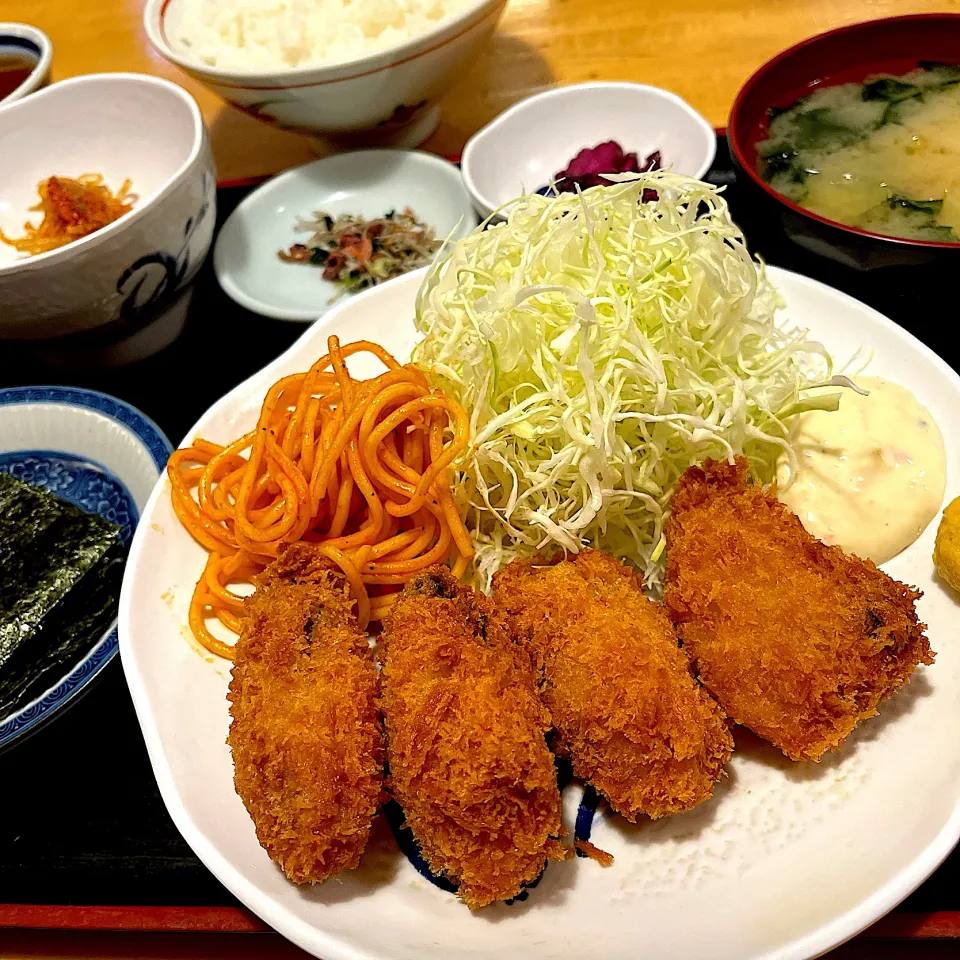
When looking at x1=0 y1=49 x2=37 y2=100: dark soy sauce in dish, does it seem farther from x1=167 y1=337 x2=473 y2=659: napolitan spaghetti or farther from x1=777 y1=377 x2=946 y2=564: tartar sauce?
x1=777 y1=377 x2=946 y2=564: tartar sauce

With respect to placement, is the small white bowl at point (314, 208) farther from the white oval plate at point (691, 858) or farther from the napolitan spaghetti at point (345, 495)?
the white oval plate at point (691, 858)

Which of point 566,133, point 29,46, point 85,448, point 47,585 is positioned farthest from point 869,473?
point 29,46

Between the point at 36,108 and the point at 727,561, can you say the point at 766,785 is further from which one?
the point at 36,108

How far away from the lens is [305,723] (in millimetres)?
1547

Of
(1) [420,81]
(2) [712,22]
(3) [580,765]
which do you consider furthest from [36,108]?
(3) [580,765]

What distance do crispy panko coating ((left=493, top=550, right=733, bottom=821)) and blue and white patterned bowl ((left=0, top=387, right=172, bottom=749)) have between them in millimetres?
1200

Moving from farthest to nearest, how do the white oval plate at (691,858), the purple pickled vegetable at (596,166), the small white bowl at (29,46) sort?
the small white bowl at (29,46)
the purple pickled vegetable at (596,166)
the white oval plate at (691,858)

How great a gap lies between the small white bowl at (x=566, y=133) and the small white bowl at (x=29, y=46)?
1.96 meters

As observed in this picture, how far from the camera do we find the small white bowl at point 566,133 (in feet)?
9.87

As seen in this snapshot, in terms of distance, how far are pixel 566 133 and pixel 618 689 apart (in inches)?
98.7

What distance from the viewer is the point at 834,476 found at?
1941mm

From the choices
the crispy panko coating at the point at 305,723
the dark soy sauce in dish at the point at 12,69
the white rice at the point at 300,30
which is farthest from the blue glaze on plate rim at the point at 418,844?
the dark soy sauce in dish at the point at 12,69

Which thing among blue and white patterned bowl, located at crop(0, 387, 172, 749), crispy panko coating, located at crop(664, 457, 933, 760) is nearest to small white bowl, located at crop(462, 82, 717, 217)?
blue and white patterned bowl, located at crop(0, 387, 172, 749)

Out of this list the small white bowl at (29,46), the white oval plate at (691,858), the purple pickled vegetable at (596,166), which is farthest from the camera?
the small white bowl at (29,46)
